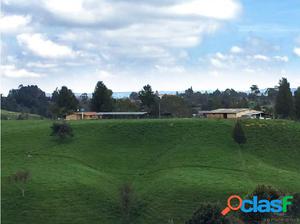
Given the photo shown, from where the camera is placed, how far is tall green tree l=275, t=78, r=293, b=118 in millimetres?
110562

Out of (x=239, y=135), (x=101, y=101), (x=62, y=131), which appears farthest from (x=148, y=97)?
(x=239, y=135)

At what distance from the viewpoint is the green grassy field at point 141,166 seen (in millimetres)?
58219

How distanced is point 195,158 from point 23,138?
3769 centimetres

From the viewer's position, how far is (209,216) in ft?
149

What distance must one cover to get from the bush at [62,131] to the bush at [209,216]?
49.4m

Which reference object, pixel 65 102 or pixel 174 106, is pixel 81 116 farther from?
pixel 174 106

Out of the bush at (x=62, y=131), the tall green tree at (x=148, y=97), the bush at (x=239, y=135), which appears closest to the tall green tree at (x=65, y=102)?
the tall green tree at (x=148, y=97)

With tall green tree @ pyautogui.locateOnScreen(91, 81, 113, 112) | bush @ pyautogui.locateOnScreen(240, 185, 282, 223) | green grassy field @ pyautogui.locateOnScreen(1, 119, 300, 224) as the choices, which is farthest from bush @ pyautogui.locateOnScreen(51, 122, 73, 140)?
bush @ pyautogui.locateOnScreen(240, 185, 282, 223)

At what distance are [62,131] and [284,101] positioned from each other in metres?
57.4

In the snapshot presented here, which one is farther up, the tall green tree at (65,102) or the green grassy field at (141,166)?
the tall green tree at (65,102)

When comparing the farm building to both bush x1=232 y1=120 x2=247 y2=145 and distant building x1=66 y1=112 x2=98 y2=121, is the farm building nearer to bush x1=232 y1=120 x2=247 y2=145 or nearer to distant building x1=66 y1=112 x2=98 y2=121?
distant building x1=66 y1=112 x2=98 y2=121

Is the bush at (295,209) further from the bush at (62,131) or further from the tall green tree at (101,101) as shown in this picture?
the tall green tree at (101,101)

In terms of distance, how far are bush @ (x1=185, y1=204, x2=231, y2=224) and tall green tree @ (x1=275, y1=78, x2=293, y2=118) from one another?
2789 inches

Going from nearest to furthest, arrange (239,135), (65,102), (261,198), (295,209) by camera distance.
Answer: (261,198), (295,209), (239,135), (65,102)
